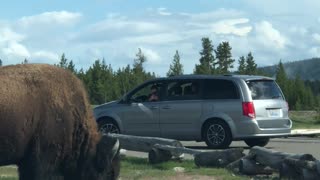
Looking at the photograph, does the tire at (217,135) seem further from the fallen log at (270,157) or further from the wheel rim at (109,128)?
the fallen log at (270,157)

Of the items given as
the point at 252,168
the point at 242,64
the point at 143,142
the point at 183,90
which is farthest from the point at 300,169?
the point at 242,64

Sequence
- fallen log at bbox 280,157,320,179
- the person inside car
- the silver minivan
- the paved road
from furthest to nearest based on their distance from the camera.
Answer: the person inside car
the silver minivan
the paved road
fallen log at bbox 280,157,320,179

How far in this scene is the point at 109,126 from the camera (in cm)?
2025

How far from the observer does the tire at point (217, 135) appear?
18906 mm

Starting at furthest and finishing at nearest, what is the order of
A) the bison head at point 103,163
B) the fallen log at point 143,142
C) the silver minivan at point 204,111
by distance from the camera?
the silver minivan at point 204,111
the fallen log at point 143,142
the bison head at point 103,163

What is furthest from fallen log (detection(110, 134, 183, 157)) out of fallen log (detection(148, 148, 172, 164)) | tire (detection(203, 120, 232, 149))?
tire (detection(203, 120, 232, 149))

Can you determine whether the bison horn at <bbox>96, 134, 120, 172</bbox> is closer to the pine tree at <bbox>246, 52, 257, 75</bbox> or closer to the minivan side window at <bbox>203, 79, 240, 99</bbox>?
the minivan side window at <bbox>203, 79, 240, 99</bbox>

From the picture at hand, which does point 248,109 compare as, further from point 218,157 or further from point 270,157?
point 270,157

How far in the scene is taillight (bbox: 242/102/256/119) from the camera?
1877cm

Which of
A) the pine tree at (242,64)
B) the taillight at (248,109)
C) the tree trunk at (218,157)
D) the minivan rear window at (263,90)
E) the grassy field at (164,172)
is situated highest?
the pine tree at (242,64)

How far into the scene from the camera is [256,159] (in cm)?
1361

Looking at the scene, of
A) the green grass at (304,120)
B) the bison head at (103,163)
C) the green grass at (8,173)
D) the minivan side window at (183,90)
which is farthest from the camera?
the green grass at (304,120)

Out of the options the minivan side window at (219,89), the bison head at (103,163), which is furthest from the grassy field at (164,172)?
the minivan side window at (219,89)

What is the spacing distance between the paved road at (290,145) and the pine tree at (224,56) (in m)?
22.6
